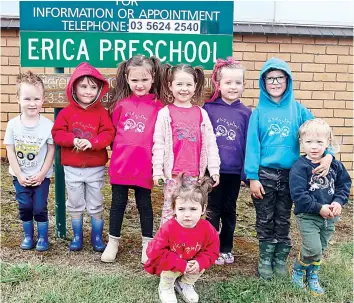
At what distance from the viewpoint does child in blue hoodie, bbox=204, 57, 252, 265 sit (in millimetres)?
3959

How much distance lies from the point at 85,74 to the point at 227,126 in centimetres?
119

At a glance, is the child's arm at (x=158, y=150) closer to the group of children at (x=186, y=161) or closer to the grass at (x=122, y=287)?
the group of children at (x=186, y=161)

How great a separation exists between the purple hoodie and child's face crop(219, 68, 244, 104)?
12 cm

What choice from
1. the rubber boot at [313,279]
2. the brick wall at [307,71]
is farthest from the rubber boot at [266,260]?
the brick wall at [307,71]

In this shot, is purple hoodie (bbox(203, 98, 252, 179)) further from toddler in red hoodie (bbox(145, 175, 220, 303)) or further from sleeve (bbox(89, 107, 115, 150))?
sleeve (bbox(89, 107, 115, 150))

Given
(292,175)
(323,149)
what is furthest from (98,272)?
(323,149)

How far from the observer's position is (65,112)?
4094 mm

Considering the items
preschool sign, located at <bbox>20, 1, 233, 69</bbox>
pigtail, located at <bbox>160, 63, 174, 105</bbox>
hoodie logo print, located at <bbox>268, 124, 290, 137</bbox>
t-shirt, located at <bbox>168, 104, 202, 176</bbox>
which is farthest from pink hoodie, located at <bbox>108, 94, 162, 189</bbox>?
hoodie logo print, located at <bbox>268, 124, 290, 137</bbox>

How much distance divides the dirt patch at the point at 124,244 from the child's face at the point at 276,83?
1441 millimetres

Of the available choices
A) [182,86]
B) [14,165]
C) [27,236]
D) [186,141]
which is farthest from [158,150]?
[27,236]

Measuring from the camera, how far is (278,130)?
12.4ft

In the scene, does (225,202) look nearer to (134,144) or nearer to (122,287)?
(134,144)

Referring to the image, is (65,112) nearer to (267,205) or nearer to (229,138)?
(229,138)

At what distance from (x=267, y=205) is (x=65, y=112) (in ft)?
5.76
